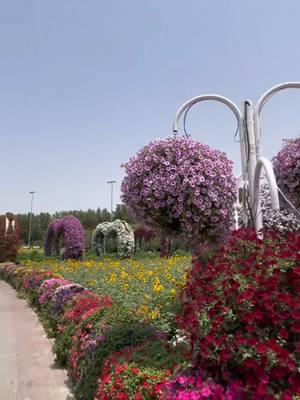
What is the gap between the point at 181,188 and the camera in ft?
15.0

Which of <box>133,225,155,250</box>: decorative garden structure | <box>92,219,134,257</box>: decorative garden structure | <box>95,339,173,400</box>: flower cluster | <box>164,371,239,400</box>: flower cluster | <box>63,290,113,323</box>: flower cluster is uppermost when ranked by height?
<box>133,225,155,250</box>: decorative garden structure

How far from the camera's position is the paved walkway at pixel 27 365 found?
5.09m

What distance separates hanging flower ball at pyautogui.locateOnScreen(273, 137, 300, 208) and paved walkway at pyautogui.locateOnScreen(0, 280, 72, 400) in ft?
12.5

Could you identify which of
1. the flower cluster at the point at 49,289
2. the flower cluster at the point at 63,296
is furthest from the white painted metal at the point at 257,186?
the flower cluster at the point at 49,289

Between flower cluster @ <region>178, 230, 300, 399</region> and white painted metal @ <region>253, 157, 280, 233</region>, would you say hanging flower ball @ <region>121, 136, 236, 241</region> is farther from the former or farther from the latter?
flower cluster @ <region>178, 230, 300, 399</region>

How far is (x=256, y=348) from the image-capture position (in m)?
2.38

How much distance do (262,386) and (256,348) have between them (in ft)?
0.62

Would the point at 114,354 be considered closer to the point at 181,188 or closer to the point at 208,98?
the point at 181,188

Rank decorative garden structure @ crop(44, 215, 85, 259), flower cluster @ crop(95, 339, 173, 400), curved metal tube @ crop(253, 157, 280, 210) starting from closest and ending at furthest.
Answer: flower cluster @ crop(95, 339, 173, 400), curved metal tube @ crop(253, 157, 280, 210), decorative garden structure @ crop(44, 215, 85, 259)

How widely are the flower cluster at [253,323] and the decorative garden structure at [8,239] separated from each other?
2720 cm

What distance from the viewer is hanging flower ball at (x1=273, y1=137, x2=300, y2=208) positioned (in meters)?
5.84

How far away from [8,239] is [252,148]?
2508cm

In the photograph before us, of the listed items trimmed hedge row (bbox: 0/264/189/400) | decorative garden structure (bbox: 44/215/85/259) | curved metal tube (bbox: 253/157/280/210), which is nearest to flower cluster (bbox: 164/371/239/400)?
trimmed hedge row (bbox: 0/264/189/400)

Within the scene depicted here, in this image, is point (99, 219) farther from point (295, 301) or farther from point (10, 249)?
point (295, 301)
